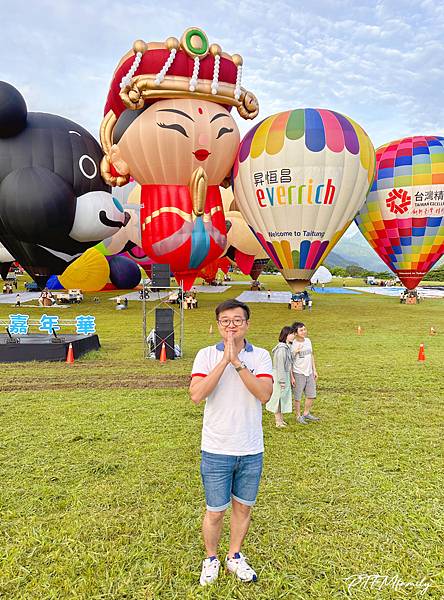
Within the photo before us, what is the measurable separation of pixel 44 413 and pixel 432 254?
21613mm

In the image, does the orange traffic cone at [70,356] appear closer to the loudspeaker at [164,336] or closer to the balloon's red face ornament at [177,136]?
the loudspeaker at [164,336]

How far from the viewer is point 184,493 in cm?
433

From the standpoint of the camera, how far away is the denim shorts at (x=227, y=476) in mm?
2869

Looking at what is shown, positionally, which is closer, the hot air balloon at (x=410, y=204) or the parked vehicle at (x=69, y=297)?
the hot air balloon at (x=410, y=204)

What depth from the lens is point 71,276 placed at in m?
24.6

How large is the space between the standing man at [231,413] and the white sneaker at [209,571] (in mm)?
366

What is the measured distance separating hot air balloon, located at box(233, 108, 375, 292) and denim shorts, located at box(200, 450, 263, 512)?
651 inches

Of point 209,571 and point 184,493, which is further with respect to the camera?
point 184,493

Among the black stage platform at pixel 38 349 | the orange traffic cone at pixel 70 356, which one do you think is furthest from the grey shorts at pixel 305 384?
the black stage platform at pixel 38 349

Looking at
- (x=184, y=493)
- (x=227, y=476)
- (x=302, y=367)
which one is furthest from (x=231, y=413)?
(x=302, y=367)

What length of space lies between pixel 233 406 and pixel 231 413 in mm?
45

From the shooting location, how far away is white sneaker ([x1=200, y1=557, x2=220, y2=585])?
10.1ft

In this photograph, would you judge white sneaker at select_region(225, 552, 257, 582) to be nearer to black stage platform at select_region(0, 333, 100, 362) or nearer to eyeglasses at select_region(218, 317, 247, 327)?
eyeglasses at select_region(218, 317, 247, 327)

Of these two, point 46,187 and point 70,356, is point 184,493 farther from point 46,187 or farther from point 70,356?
point 46,187
